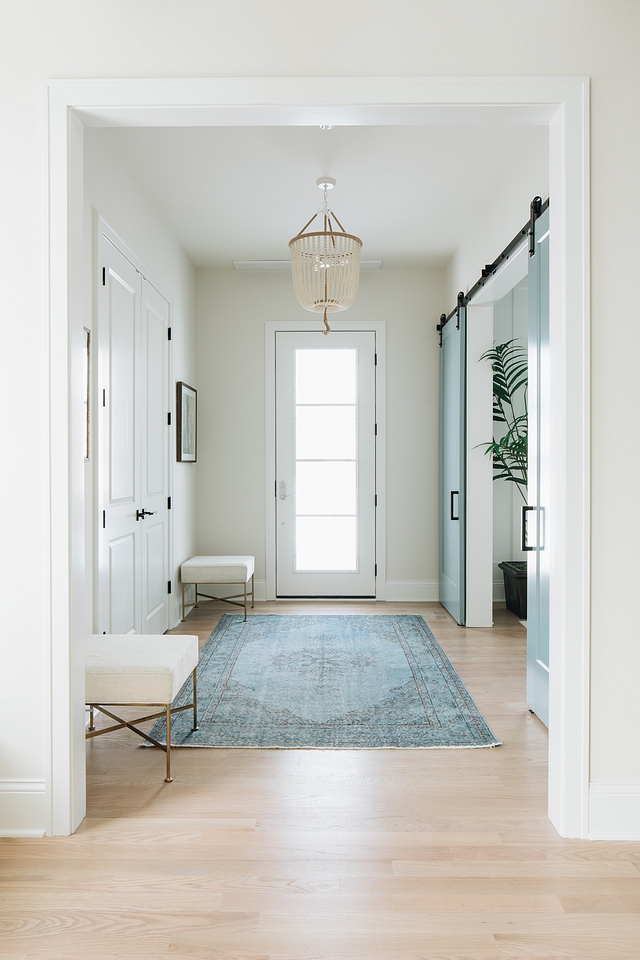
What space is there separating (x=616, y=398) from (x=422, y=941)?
161 centimetres

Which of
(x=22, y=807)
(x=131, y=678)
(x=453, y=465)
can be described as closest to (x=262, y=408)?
(x=453, y=465)

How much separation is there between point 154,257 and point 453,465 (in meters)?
2.62

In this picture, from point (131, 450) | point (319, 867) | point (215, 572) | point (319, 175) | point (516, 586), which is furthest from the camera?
point (516, 586)

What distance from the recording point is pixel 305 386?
5668mm

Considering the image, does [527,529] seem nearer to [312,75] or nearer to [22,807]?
[312,75]

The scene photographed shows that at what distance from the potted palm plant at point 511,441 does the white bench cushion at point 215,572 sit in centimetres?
203

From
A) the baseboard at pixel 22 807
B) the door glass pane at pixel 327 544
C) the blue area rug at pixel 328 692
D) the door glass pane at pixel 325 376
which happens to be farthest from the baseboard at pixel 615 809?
the door glass pane at pixel 325 376

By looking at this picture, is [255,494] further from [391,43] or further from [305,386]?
[391,43]

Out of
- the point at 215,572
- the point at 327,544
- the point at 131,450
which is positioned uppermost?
the point at 131,450

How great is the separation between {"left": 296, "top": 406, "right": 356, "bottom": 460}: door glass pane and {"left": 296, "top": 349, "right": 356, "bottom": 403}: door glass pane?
10 centimetres

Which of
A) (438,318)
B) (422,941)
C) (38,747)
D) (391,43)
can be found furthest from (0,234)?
(438,318)

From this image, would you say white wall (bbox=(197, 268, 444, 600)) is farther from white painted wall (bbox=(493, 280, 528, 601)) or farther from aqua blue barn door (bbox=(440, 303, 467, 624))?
white painted wall (bbox=(493, 280, 528, 601))

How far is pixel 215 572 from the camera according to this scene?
495cm

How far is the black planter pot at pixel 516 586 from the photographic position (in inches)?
198
